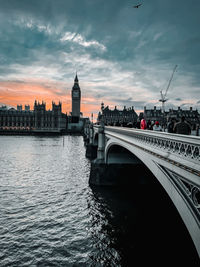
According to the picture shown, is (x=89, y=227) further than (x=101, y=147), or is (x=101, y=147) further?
(x=101, y=147)

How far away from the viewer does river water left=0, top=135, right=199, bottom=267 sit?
10.0m

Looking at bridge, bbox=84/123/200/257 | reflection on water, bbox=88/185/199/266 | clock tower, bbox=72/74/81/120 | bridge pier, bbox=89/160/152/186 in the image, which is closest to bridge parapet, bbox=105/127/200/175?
bridge, bbox=84/123/200/257

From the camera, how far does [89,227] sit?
512 inches

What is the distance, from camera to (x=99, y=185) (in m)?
21.0

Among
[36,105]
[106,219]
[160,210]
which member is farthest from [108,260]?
[36,105]

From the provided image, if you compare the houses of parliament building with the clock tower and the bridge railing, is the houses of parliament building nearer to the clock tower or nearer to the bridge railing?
the clock tower

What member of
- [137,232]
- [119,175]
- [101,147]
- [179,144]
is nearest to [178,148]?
[179,144]

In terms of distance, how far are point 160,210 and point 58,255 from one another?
8.53 m

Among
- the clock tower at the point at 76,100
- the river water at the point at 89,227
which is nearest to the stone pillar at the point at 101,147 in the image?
the river water at the point at 89,227

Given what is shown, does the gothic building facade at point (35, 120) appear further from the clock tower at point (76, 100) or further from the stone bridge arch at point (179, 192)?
the stone bridge arch at point (179, 192)

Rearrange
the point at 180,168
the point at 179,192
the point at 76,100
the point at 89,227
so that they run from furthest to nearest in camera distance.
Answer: the point at 76,100 < the point at 89,227 < the point at 179,192 < the point at 180,168

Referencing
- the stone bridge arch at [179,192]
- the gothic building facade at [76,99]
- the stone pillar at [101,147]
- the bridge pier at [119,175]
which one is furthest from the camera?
the gothic building facade at [76,99]

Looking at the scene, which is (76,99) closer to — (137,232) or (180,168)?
(137,232)

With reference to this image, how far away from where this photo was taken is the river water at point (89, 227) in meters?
10.0
